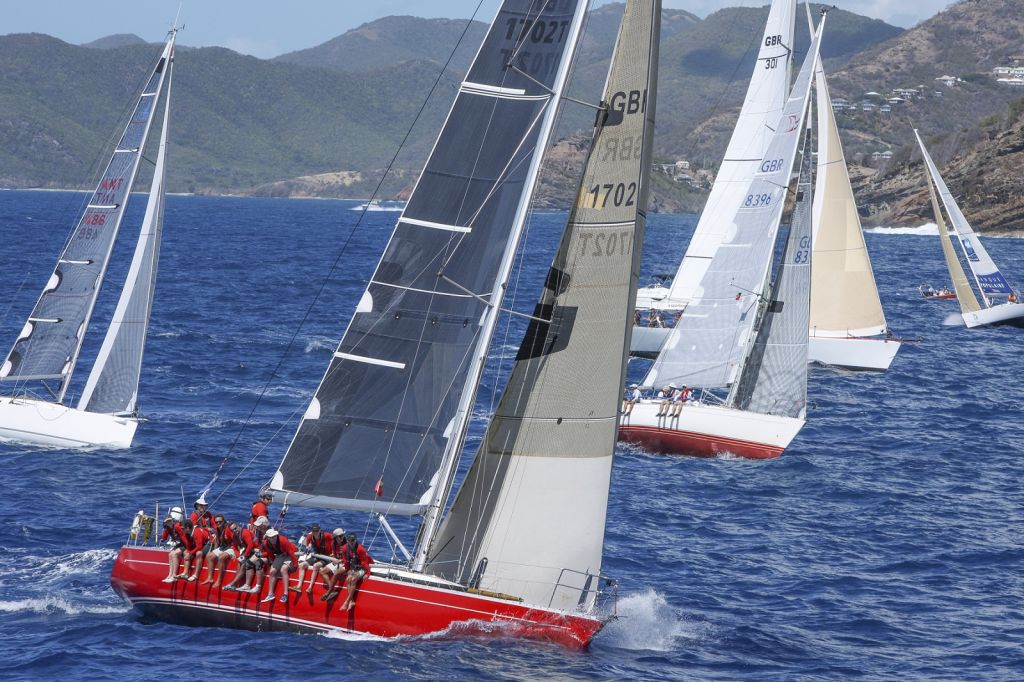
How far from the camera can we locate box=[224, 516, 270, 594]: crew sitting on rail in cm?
2009

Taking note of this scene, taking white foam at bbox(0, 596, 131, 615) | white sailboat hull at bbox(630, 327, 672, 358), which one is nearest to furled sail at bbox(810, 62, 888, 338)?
white sailboat hull at bbox(630, 327, 672, 358)

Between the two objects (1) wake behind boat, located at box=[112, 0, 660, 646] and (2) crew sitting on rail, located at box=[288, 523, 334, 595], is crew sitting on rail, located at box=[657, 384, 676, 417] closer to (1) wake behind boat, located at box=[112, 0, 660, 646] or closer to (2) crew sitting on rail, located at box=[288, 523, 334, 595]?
(1) wake behind boat, located at box=[112, 0, 660, 646]

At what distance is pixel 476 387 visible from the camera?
20.3m

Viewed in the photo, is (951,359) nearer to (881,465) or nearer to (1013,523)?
(881,465)

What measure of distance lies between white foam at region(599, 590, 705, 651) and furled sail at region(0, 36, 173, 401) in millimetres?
18053

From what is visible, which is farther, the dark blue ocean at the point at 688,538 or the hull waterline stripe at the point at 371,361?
the hull waterline stripe at the point at 371,361

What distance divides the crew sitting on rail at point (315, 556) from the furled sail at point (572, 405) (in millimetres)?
1618

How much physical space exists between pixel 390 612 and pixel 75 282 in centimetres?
1835

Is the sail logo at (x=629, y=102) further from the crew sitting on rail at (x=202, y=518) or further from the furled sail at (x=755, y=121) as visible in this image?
the furled sail at (x=755, y=121)

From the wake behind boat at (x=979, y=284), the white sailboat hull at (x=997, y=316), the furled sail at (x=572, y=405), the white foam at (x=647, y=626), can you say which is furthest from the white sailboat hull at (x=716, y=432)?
the white sailboat hull at (x=997, y=316)

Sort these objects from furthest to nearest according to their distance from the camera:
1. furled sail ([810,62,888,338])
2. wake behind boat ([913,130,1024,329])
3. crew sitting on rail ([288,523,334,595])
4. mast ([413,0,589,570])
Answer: wake behind boat ([913,130,1024,329]), furled sail ([810,62,888,338]), mast ([413,0,589,570]), crew sitting on rail ([288,523,334,595])

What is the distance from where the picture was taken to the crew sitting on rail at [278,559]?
19969 mm

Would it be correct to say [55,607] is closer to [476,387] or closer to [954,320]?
[476,387]

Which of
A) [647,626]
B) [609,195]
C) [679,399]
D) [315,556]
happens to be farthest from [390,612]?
[679,399]
